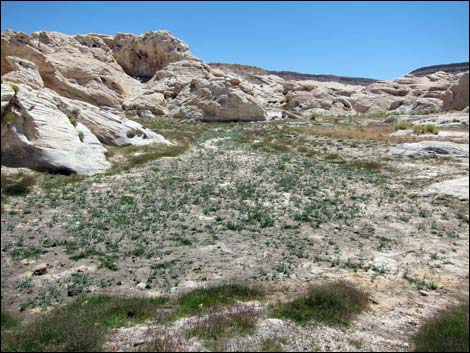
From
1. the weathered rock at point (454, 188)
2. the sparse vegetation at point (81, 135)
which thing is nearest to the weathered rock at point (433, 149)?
the weathered rock at point (454, 188)

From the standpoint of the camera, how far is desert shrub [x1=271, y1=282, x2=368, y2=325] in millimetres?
7512

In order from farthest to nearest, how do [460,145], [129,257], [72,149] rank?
[460,145], [72,149], [129,257]

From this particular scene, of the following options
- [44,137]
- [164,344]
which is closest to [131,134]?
[44,137]

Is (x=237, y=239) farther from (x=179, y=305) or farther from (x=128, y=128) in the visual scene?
(x=128, y=128)

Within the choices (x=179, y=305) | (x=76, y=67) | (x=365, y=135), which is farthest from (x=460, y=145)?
(x=76, y=67)

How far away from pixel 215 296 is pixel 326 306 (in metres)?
2.10

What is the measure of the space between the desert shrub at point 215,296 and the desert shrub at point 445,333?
3.01 meters

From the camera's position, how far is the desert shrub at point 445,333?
641 cm

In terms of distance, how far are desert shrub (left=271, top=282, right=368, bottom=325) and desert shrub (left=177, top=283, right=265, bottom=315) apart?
771mm

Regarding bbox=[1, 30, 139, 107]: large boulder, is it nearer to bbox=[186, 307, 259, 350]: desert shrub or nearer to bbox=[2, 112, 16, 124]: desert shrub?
bbox=[2, 112, 16, 124]: desert shrub

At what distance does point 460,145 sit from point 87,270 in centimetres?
2225

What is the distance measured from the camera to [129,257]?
10547mm

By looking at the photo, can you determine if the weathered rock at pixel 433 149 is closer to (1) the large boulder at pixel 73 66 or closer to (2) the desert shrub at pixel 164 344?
(2) the desert shrub at pixel 164 344

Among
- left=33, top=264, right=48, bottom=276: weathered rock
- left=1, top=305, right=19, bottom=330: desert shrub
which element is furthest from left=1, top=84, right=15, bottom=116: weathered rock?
left=1, top=305, right=19, bottom=330: desert shrub
